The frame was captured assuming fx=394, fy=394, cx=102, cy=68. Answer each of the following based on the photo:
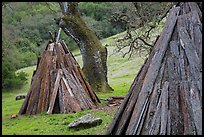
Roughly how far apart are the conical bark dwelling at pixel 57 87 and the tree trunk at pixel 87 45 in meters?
4.54

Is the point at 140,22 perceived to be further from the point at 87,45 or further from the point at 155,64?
the point at 155,64

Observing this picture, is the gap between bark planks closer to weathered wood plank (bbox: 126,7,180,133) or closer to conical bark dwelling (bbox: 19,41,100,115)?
conical bark dwelling (bbox: 19,41,100,115)

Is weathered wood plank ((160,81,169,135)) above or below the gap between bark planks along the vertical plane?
above

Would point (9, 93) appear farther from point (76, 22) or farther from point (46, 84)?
point (46, 84)

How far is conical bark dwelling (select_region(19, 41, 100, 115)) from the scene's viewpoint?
1349 centimetres

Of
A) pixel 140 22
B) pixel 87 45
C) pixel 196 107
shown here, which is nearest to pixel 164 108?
pixel 196 107

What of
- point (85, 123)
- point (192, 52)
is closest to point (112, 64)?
point (85, 123)

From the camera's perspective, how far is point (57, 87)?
13.6 m

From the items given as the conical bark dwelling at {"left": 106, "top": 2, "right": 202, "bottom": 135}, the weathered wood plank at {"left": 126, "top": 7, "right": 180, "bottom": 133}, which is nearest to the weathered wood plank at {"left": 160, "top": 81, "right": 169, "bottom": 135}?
the conical bark dwelling at {"left": 106, "top": 2, "right": 202, "bottom": 135}

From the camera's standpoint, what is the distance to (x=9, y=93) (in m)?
34.2

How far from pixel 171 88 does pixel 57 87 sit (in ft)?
23.8

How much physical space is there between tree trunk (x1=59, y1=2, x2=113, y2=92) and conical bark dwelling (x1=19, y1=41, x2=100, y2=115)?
14.9 ft

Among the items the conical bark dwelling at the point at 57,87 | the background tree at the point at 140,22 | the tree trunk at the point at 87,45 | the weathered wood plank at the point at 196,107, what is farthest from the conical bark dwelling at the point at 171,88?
the background tree at the point at 140,22

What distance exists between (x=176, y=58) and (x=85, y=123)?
3716 mm
